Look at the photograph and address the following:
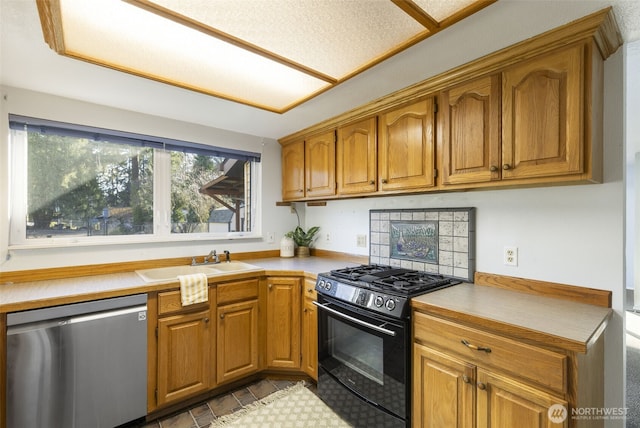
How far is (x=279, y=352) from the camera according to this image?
238 centimetres

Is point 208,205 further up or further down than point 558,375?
further up

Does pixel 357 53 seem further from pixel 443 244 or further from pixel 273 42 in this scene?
pixel 443 244

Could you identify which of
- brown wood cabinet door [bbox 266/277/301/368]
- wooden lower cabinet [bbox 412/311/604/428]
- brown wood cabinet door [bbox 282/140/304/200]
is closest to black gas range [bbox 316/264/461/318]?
wooden lower cabinet [bbox 412/311/604/428]

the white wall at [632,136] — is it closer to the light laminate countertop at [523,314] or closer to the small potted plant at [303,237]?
the light laminate countertop at [523,314]

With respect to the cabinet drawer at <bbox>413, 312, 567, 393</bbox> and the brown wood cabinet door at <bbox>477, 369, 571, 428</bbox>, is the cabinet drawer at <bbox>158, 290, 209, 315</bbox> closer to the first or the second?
the cabinet drawer at <bbox>413, 312, 567, 393</bbox>

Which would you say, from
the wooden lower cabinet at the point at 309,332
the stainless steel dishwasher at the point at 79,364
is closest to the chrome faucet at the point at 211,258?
the stainless steel dishwasher at the point at 79,364

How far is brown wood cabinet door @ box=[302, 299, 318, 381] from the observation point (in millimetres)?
2221

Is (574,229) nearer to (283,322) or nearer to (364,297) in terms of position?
(364,297)

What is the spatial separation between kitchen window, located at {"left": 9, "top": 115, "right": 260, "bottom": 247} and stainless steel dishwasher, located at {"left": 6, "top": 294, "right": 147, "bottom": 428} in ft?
2.37

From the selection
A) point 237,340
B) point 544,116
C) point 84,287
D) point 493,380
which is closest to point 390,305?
point 493,380

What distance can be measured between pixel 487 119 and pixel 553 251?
82cm

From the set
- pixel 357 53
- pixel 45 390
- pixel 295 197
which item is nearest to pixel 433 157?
pixel 357 53

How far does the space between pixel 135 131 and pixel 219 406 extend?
2.22 metres

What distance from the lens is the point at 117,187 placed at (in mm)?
2359
